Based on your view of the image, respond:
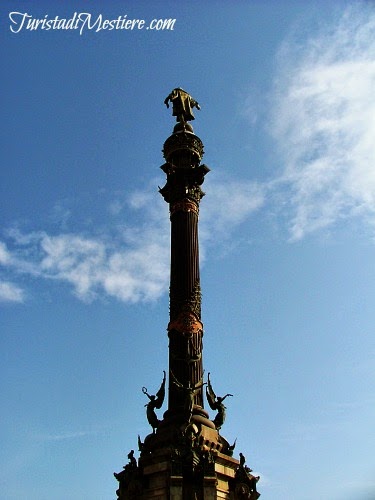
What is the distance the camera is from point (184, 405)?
26.4 metres

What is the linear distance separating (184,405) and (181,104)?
18.2m

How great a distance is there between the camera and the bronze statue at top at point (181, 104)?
1395 inches

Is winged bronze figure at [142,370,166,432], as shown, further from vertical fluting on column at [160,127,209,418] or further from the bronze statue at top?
the bronze statue at top

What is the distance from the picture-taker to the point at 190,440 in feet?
80.9

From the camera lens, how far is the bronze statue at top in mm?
35438

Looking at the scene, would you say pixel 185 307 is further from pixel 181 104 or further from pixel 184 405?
pixel 181 104

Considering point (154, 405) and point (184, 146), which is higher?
point (184, 146)

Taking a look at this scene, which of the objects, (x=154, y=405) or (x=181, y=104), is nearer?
(x=154, y=405)

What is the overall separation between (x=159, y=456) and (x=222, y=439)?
3375 millimetres

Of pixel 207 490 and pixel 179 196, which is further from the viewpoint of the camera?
pixel 179 196

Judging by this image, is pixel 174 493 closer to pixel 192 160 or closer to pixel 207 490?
pixel 207 490

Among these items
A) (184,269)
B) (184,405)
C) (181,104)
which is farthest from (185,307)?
(181,104)

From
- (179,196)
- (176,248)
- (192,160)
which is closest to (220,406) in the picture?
(176,248)

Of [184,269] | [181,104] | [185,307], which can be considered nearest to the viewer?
[185,307]
